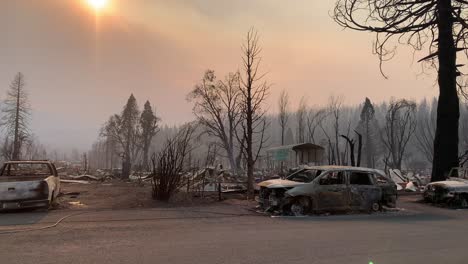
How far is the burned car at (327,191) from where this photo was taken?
46.2ft

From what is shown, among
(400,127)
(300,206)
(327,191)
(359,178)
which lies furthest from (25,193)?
(400,127)

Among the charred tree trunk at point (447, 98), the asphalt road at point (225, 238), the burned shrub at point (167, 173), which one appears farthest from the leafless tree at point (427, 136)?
the asphalt road at point (225, 238)

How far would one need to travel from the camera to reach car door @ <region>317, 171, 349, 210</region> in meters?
14.3

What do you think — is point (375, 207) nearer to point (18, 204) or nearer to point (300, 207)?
point (300, 207)

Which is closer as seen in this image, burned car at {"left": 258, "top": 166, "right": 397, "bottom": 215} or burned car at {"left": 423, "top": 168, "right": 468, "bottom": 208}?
burned car at {"left": 258, "top": 166, "right": 397, "bottom": 215}

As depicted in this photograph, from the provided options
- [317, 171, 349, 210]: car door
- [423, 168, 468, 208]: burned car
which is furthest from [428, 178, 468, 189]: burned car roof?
[317, 171, 349, 210]: car door

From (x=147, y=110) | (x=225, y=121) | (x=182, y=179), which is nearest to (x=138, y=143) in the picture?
(x=147, y=110)

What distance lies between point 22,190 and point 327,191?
9.77m

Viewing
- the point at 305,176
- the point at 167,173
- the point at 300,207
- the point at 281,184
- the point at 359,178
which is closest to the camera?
the point at 300,207

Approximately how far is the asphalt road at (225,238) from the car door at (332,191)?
73 cm

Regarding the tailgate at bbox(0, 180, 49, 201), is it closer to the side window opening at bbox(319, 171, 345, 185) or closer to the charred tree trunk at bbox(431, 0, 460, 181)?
the side window opening at bbox(319, 171, 345, 185)

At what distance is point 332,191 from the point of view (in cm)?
1454

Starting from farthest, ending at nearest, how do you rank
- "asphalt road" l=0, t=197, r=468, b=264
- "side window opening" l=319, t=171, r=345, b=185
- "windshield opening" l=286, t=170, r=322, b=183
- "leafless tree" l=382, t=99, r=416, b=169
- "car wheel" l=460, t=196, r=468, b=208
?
"leafless tree" l=382, t=99, r=416, b=169, "car wheel" l=460, t=196, r=468, b=208, "windshield opening" l=286, t=170, r=322, b=183, "side window opening" l=319, t=171, r=345, b=185, "asphalt road" l=0, t=197, r=468, b=264

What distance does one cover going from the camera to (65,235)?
9.48m
